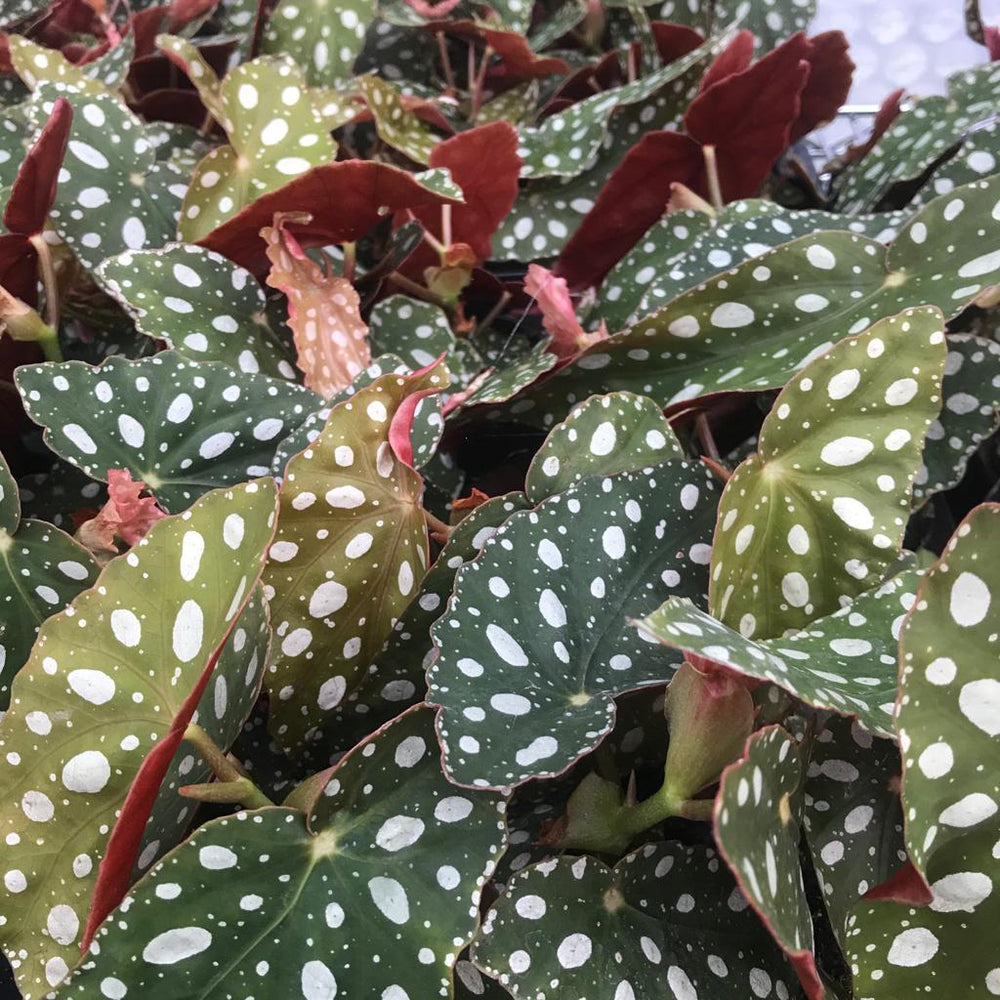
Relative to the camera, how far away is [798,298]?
25.8 inches

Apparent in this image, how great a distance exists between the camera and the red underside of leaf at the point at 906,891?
387 millimetres

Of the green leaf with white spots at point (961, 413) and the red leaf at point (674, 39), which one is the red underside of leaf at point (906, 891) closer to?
the green leaf with white spots at point (961, 413)

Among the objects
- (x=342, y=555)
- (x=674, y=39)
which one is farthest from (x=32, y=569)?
(x=674, y=39)

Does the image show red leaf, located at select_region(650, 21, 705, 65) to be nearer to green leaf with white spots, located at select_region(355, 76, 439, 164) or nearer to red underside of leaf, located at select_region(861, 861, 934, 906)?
green leaf with white spots, located at select_region(355, 76, 439, 164)

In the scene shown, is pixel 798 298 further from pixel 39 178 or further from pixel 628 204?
pixel 39 178

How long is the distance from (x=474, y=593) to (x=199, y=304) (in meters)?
0.35

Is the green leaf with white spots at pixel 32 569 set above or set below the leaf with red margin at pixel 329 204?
below

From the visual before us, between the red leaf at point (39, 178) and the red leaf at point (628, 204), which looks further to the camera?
the red leaf at point (628, 204)

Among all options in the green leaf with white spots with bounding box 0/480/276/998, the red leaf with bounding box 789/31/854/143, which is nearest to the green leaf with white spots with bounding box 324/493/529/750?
the green leaf with white spots with bounding box 0/480/276/998

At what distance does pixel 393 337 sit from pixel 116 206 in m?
0.24

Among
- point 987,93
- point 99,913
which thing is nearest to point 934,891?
point 99,913

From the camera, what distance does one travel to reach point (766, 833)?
38 centimetres

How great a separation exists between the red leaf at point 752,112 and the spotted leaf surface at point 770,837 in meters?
0.61

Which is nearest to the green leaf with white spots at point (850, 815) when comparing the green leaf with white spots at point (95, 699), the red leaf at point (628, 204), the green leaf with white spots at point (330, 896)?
the green leaf with white spots at point (330, 896)
